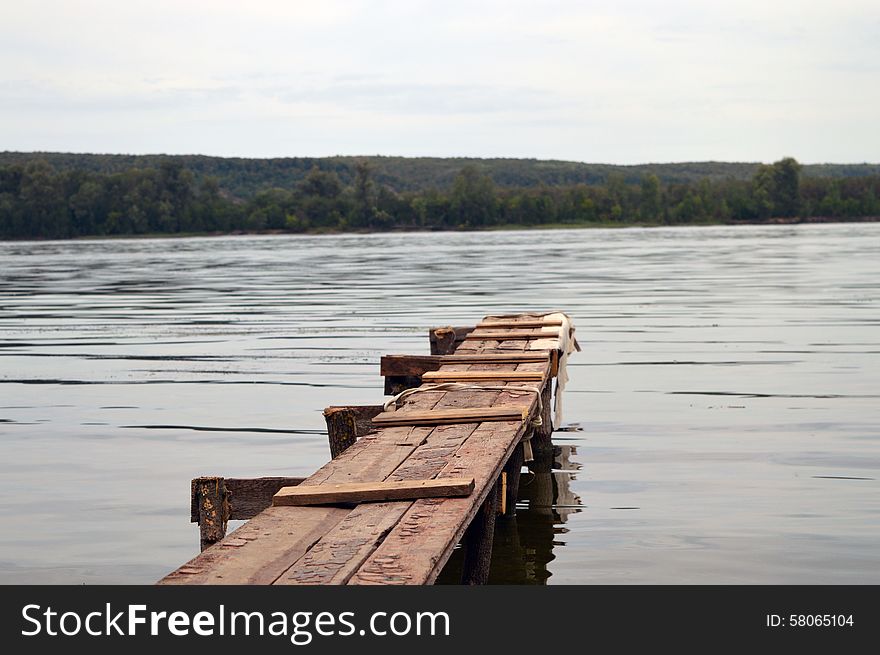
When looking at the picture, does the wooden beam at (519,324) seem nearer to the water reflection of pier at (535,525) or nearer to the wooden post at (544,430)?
the wooden post at (544,430)

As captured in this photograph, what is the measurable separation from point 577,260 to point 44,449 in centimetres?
4658

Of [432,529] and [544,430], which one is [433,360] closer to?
[544,430]

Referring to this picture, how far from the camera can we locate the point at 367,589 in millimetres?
5078

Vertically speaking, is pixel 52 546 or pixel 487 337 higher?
pixel 487 337

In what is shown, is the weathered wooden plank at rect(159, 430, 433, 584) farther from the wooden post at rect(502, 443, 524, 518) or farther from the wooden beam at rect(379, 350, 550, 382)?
the wooden beam at rect(379, 350, 550, 382)

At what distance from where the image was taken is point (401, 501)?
6484 mm

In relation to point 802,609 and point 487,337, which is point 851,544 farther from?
point 487,337

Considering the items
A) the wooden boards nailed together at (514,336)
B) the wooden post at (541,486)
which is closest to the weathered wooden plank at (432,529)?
the wooden post at (541,486)

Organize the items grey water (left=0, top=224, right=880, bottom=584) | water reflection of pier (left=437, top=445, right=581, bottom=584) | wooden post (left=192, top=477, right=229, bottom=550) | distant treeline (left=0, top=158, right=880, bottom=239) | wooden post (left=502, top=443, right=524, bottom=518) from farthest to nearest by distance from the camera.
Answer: distant treeline (left=0, top=158, right=880, bottom=239) < wooden post (left=502, top=443, right=524, bottom=518) < grey water (left=0, top=224, right=880, bottom=584) < water reflection of pier (left=437, top=445, right=581, bottom=584) < wooden post (left=192, top=477, right=229, bottom=550)

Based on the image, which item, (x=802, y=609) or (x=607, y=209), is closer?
(x=802, y=609)

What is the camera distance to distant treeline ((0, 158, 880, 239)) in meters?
156

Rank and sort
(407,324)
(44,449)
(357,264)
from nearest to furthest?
(44,449) < (407,324) < (357,264)

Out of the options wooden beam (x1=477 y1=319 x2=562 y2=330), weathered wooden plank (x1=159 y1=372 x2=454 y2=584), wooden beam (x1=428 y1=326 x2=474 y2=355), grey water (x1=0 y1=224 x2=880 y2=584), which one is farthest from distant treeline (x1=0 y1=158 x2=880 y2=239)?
weathered wooden plank (x1=159 y1=372 x2=454 y2=584)

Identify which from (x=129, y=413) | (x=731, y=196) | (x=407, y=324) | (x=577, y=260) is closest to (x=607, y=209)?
(x=731, y=196)
